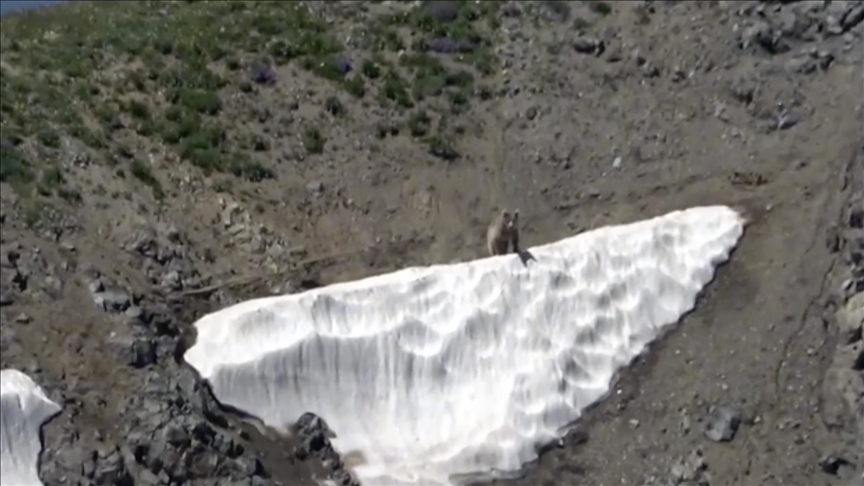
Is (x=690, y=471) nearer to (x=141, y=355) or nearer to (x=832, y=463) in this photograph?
(x=832, y=463)

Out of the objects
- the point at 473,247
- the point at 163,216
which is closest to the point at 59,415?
the point at 163,216

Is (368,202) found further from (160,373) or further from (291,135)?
(160,373)

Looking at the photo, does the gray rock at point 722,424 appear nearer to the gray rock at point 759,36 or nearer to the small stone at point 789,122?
the small stone at point 789,122

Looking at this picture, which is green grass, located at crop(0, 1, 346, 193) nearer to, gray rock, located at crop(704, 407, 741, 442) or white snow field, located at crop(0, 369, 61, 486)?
white snow field, located at crop(0, 369, 61, 486)

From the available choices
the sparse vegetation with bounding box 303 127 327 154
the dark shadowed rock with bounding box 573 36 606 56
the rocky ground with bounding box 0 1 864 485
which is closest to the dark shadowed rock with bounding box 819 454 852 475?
the rocky ground with bounding box 0 1 864 485

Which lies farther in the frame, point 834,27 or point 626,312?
Result: point 834,27
